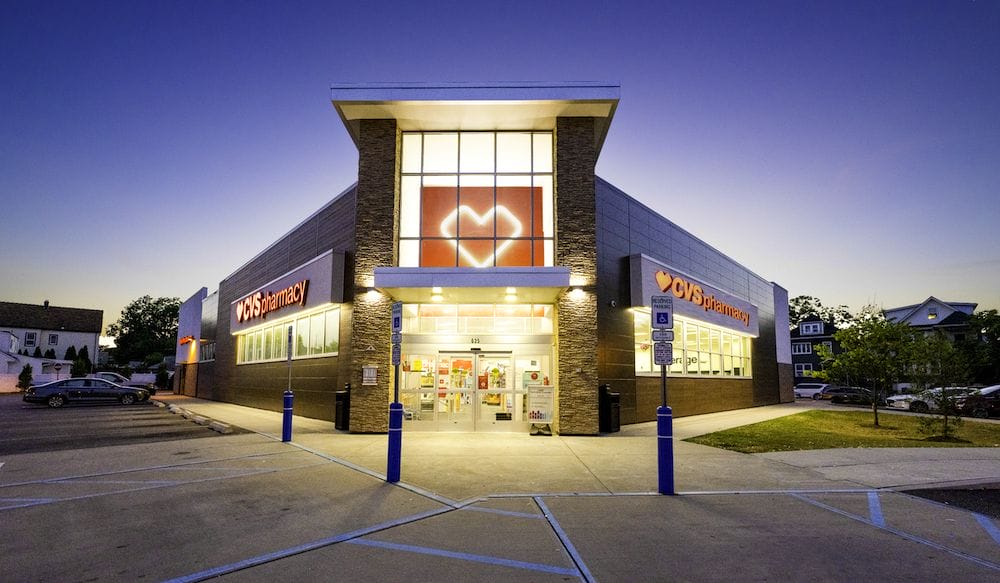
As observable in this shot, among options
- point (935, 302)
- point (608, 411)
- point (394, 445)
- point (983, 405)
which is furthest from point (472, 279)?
point (935, 302)

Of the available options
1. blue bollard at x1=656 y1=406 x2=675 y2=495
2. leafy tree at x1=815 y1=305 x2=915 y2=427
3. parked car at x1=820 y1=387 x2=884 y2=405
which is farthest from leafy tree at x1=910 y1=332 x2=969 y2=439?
parked car at x1=820 y1=387 x2=884 y2=405

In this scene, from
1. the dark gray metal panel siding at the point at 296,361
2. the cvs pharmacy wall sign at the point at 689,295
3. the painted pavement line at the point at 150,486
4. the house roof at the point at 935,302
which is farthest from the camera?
the house roof at the point at 935,302

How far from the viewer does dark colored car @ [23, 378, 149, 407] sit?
26.9 meters

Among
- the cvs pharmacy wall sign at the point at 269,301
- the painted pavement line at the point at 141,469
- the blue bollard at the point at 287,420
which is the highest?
the cvs pharmacy wall sign at the point at 269,301

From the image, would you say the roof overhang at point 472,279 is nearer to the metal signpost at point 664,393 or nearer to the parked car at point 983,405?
the metal signpost at point 664,393

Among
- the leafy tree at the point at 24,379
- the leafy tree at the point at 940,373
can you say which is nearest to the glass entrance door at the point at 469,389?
the leafy tree at the point at 940,373

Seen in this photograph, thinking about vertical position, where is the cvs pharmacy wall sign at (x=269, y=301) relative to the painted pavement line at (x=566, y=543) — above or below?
above

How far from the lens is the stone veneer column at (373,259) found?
613 inches

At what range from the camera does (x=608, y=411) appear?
54.6ft

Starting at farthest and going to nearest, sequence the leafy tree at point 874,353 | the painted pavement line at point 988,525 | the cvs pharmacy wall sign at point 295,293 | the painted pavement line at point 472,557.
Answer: the leafy tree at point 874,353, the cvs pharmacy wall sign at point 295,293, the painted pavement line at point 988,525, the painted pavement line at point 472,557

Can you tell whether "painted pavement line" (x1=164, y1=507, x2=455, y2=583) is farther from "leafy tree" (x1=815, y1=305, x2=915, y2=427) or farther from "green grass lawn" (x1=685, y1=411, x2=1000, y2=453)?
"leafy tree" (x1=815, y1=305, x2=915, y2=427)

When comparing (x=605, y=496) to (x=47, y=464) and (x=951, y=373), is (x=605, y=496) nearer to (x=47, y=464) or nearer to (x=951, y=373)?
(x=47, y=464)

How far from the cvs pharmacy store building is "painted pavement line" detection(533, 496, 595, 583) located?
791cm

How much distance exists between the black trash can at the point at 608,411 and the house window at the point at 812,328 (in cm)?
6399
